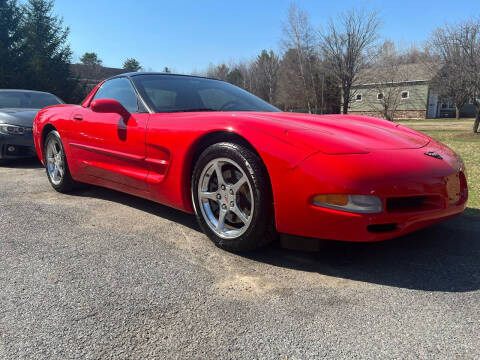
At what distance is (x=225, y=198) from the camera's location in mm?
2334

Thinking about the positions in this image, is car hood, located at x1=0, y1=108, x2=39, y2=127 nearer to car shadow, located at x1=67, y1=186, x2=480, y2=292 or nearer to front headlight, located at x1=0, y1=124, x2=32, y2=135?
front headlight, located at x1=0, y1=124, x2=32, y2=135

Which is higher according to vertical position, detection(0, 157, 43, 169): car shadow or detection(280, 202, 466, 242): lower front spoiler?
detection(280, 202, 466, 242): lower front spoiler

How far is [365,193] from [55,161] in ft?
11.7

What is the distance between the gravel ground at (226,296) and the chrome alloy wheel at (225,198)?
190mm

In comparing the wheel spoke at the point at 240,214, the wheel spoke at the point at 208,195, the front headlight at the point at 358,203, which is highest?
the front headlight at the point at 358,203

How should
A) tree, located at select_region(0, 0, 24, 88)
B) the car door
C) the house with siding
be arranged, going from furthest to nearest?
the house with siding → tree, located at select_region(0, 0, 24, 88) → the car door

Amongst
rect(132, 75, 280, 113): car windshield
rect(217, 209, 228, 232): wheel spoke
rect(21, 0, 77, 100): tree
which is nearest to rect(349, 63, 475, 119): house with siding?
rect(21, 0, 77, 100): tree

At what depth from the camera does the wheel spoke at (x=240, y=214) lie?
2.22 m

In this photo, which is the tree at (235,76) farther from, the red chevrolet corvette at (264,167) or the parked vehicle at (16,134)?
the red chevrolet corvette at (264,167)

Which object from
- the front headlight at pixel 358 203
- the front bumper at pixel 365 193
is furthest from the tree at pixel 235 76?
the front headlight at pixel 358 203

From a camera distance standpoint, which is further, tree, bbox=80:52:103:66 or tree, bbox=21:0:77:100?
tree, bbox=80:52:103:66

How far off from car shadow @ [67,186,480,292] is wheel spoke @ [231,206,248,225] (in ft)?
0.82

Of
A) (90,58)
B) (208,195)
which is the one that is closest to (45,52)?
(208,195)

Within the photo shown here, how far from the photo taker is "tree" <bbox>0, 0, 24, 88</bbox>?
2066 centimetres
